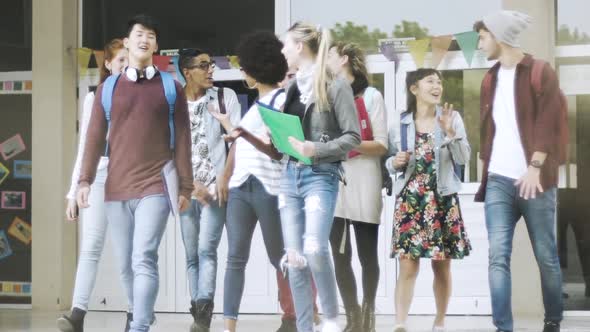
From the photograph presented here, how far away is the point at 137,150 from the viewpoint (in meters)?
6.96

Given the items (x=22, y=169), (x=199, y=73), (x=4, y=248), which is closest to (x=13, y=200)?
(x=22, y=169)

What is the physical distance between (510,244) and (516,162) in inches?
18.7

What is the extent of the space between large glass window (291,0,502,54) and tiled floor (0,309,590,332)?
2130 millimetres

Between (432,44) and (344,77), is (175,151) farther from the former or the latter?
(432,44)

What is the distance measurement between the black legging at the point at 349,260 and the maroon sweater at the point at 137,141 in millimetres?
963

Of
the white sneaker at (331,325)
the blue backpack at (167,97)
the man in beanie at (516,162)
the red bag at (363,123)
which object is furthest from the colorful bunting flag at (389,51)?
the white sneaker at (331,325)

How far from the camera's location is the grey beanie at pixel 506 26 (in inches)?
275

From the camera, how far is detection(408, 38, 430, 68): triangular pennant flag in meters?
9.02

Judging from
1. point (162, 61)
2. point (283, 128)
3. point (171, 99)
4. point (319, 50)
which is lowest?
point (283, 128)

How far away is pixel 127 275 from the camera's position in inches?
287

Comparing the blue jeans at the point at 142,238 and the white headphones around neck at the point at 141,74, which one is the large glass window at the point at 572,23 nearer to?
the white headphones around neck at the point at 141,74

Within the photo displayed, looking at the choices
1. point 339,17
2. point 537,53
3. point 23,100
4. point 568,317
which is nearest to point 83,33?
point 23,100

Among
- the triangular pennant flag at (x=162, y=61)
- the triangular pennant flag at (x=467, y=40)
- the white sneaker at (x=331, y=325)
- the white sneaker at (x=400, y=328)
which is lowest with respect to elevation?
the white sneaker at (x=400, y=328)

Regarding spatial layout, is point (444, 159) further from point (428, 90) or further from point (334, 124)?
point (334, 124)
